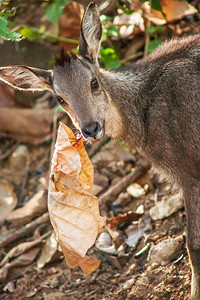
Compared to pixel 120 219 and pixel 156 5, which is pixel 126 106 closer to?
pixel 120 219

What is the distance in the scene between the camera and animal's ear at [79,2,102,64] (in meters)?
4.32

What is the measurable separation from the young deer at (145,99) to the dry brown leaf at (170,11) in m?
1.61

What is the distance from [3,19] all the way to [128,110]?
5.40 feet

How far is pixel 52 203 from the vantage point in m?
3.97

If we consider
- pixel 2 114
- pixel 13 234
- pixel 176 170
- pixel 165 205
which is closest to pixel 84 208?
pixel 176 170

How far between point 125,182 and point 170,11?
2657 millimetres

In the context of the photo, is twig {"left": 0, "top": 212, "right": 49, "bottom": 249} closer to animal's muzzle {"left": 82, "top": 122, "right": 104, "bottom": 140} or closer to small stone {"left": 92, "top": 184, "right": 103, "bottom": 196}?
small stone {"left": 92, "top": 184, "right": 103, "bottom": 196}

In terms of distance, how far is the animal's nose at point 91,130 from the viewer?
4000 millimetres

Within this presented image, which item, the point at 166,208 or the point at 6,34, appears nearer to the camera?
the point at 6,34

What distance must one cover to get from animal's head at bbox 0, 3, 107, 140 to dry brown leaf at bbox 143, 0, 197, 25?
203 cm

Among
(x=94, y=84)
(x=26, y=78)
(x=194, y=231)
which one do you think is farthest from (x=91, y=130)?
(x=194, y=231)

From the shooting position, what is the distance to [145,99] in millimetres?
4547

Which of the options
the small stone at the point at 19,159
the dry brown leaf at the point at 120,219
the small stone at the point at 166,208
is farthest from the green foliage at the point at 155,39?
the small stone at the point at 19,159

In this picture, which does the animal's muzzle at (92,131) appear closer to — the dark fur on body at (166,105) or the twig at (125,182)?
the dark fur on body at (166,105)
